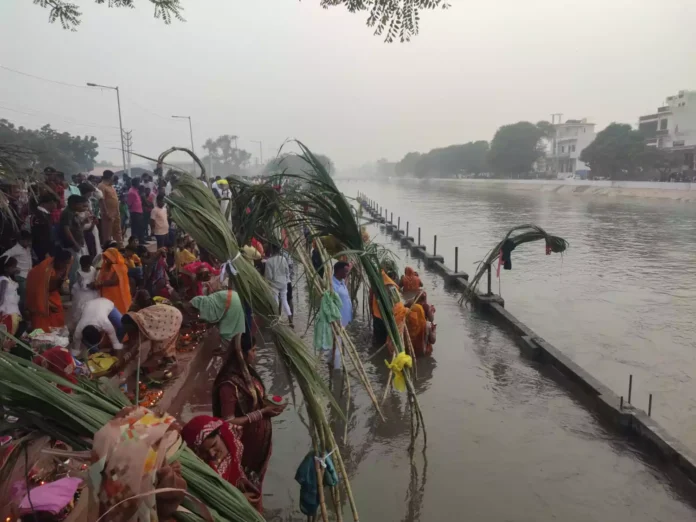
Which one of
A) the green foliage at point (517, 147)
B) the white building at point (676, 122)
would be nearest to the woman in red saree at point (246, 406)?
the white building at point (676, 122)

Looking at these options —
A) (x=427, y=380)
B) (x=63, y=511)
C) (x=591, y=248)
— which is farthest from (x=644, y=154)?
(x=63, y=511)

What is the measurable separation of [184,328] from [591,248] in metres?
16.4

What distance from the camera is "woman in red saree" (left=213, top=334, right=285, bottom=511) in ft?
9.80

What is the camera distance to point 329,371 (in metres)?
6.10

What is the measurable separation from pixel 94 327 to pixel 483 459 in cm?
382

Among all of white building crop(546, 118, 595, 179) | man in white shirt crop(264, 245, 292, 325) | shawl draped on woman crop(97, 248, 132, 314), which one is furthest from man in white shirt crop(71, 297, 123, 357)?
white building crop(546, 118, 595, 179)

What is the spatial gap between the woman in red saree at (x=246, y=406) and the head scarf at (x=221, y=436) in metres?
0.31

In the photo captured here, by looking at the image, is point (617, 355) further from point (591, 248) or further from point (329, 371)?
point (591, 248)

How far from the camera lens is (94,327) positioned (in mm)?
4855

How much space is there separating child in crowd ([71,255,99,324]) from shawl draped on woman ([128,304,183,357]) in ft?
2.00

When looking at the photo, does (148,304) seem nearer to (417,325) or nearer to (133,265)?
(133,265)

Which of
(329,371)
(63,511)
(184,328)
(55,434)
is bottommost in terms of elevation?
(329,371)

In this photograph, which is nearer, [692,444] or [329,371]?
[692,444]

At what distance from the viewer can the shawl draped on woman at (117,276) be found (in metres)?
5.34
